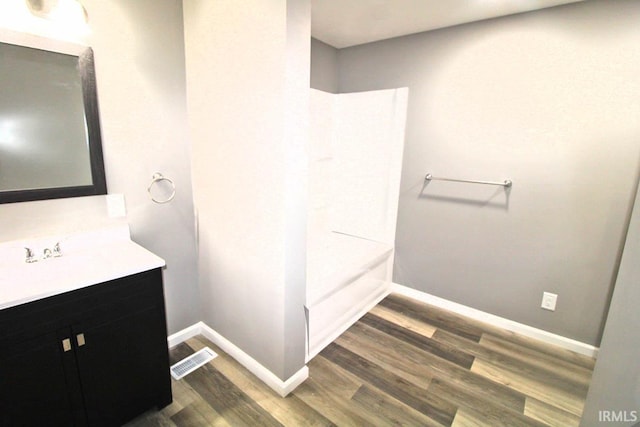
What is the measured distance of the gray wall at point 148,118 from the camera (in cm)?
155

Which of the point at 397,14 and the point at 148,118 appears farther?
the point at 397,14

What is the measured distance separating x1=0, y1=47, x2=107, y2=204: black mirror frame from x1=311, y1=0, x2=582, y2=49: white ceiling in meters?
1.39

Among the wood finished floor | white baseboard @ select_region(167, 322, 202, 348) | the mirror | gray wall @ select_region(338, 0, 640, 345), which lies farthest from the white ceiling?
white baseboard @ select_region(167, 322, 202, 348)

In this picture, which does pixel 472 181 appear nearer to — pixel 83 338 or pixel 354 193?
pixel 354 193

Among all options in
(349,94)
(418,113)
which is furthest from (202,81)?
(418,113)

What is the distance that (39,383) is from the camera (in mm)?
1132

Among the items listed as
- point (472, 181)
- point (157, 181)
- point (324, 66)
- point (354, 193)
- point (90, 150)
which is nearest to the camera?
point (90, 150)

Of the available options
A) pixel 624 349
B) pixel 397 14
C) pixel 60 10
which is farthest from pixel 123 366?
pixel 397 14

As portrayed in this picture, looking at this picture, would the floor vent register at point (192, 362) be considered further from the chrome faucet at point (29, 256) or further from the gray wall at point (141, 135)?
the chrome faucet at point (29, 256)

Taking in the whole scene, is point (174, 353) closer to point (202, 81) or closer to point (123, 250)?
point (123, 250)

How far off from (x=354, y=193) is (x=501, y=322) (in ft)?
5.53

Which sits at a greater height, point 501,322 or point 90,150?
point 90,150

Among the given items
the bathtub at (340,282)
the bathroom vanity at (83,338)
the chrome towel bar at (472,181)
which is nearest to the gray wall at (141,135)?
the bathroom vanity at (83,338)

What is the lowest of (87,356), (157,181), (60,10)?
(87,356)
